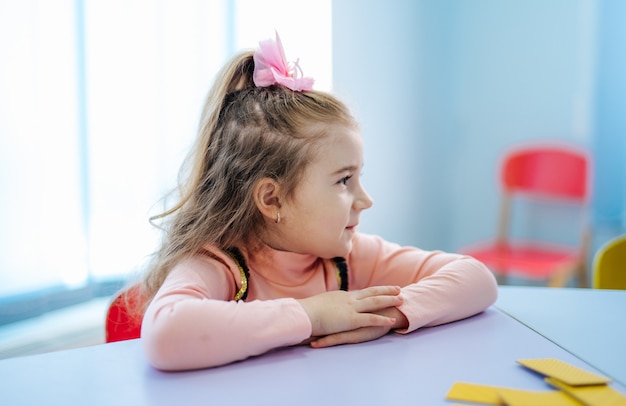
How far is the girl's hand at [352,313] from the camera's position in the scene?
822 millimetres

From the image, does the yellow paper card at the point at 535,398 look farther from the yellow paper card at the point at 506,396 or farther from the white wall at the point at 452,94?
the white wall at the point at 452,94

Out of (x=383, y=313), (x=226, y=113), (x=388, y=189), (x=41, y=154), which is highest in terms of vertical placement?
(x=226, y=113)

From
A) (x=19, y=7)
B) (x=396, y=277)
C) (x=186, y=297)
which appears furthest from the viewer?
(x=19, y=7)

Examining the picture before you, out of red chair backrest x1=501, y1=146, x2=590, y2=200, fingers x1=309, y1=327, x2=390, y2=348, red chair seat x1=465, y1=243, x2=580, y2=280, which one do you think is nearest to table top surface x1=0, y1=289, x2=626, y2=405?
fingers x1=309, y1=327, x2=390, y2=348

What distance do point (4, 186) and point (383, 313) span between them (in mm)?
989

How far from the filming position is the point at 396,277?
111 centimetres

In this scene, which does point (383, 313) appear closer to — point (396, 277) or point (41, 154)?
point (396, 277)

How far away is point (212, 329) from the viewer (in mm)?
744

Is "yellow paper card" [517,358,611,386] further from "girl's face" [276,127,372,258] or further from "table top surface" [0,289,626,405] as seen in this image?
"girl's face" [276,127,372,258]

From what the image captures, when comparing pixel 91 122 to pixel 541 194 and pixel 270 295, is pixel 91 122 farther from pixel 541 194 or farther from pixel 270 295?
pixel 541 194

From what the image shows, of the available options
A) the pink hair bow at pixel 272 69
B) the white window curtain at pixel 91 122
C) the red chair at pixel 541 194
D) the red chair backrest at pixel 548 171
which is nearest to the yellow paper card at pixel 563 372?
the pink hair bow at pixel 272 69

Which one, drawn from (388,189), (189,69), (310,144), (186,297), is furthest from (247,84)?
(388,189)

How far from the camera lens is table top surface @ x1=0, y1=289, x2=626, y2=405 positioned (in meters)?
0.65

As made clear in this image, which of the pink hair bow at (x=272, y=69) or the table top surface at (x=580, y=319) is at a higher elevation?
the pink hair bow at (x=272, y=69)
